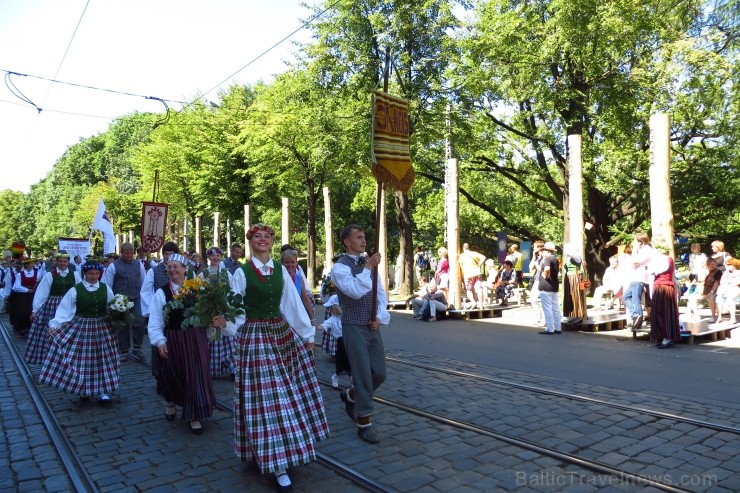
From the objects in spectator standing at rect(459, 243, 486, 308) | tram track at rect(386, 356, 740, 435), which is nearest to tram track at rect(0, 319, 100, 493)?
tram track at rect(386, 356, 740, 435)

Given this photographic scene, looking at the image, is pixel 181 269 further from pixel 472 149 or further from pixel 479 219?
pixel 479 219

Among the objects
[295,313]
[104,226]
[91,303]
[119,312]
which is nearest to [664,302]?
[295,313]

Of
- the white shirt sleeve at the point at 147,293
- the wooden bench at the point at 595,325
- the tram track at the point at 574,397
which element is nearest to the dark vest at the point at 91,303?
the white shirt sleeve at the point at 147,293

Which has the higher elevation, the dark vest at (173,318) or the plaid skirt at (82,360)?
the dark vest at (173,318)

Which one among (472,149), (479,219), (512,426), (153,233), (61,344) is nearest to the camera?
(512,426)

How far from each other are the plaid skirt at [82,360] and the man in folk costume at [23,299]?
7.80m

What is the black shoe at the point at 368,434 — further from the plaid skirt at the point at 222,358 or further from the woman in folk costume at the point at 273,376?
the plaid skirt at the point at 222,358

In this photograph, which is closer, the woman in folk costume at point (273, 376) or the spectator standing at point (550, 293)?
the woman in folk costume at point (273, 376)

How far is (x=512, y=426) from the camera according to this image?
Answer: 593 cm

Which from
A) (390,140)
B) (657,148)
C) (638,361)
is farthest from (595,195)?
(390,140)

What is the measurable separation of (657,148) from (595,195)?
13099mm

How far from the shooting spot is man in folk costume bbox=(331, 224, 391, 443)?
5.54 meters

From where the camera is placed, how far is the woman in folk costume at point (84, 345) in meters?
7.27

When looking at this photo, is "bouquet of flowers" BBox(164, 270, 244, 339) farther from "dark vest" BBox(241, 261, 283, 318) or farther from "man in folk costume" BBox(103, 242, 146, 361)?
"man in folk costume" BBox(103, 242, 146, 361)
